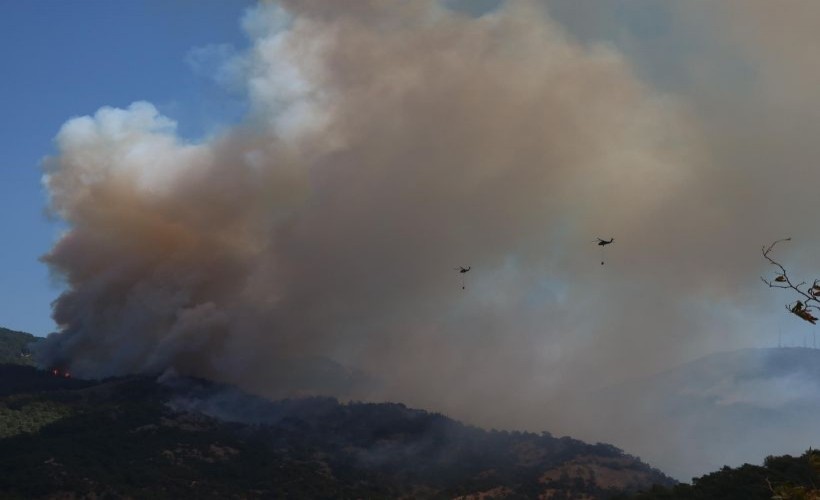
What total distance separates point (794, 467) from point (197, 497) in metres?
120

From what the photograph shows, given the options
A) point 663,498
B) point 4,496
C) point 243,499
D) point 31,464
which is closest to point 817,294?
point 663,498

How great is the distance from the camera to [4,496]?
553 feet

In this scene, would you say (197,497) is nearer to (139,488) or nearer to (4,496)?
(139,488)

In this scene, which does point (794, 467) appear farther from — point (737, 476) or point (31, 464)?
point (31, 464)

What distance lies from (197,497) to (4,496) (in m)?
39.4

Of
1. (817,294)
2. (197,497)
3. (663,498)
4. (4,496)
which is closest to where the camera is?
(817,294)

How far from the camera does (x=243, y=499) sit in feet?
652

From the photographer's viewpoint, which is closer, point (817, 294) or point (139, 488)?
point (817, 294)

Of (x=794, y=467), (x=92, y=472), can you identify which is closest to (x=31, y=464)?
(x=92, y=472)

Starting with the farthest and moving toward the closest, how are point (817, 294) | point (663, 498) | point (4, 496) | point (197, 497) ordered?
1. point (197, 497)
2. point (4, 496)
3. point (663, 498)
4. point (817, 294)

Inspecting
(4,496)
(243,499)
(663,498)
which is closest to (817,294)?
(663,498)

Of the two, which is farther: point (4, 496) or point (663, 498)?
point (4, 496)

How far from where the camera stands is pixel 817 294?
98.9 ft

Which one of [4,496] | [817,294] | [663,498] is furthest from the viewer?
[4,496]
